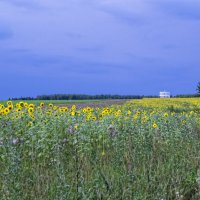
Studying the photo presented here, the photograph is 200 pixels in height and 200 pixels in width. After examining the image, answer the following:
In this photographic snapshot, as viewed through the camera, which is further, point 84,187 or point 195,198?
point 195,198

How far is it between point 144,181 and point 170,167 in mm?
1158

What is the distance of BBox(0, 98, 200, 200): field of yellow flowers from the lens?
514 cm

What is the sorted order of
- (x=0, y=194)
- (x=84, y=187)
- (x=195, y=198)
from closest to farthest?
(x=0, y=194) < (x=84, y=187) < (x=195, y=198)

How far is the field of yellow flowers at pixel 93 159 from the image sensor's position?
5.14 m

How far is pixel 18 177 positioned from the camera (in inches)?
205

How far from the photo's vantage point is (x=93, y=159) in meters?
7.48

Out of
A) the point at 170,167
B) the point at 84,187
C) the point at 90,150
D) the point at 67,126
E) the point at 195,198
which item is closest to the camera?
the point at 84,187

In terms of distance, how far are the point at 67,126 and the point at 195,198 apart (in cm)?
344

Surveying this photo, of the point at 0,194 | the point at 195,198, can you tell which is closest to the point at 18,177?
the point at 0,194

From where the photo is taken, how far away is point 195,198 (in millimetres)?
6023

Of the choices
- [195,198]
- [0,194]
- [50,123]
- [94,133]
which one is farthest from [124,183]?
[50,123]

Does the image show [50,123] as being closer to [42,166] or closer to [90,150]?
[90,150]

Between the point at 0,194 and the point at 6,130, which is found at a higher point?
the point at 6,130

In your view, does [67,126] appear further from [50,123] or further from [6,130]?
[6,130]
